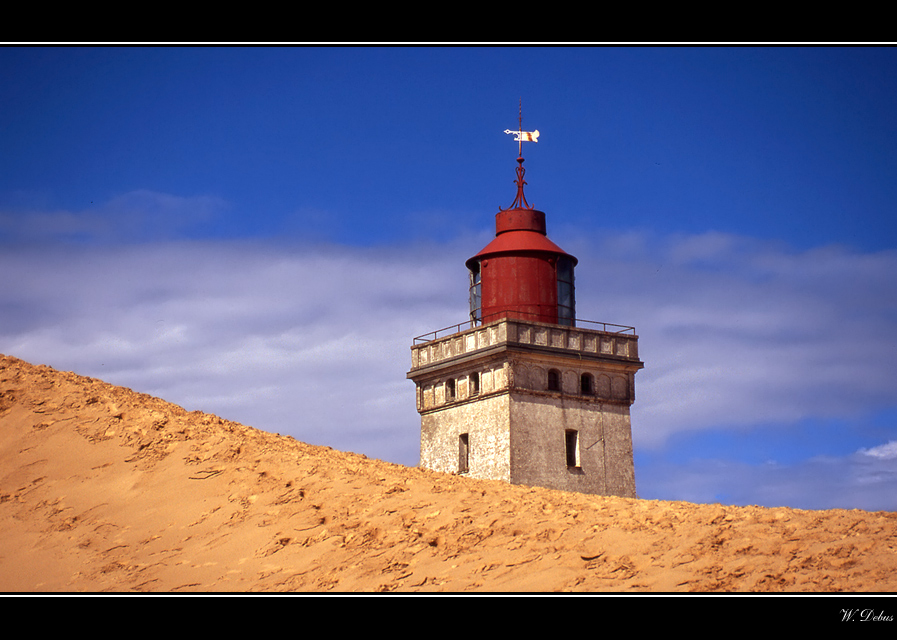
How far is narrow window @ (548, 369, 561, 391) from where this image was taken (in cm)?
3666

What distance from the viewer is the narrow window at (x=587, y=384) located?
37.3 m

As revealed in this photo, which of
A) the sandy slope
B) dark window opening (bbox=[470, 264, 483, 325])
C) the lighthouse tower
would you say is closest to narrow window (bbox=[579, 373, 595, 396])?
the lighthouse tower

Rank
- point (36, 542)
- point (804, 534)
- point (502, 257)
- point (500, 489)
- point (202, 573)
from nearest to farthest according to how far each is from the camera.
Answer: point (804, 534)
point (202, 573)
point (36, 542)
point (500, 489)
point (502, 257)

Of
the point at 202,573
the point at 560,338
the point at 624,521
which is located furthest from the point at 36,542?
the point at 560,338

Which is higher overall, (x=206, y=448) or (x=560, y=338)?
(x=560, y=338)

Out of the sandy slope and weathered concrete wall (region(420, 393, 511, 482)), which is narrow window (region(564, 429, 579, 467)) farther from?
the sandy slope

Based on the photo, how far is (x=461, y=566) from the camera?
51.9 feet

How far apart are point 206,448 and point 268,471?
5.84ft

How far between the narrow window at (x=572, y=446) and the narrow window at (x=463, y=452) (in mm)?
3422

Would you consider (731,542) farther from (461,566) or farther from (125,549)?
(125,549)

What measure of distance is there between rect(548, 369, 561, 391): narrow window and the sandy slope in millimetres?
15281

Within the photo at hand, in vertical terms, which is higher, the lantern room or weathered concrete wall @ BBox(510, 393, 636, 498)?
the lantern room

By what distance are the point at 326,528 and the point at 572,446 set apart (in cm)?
2002

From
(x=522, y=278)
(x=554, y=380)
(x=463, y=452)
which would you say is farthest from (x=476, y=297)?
(x=463, y=452)
